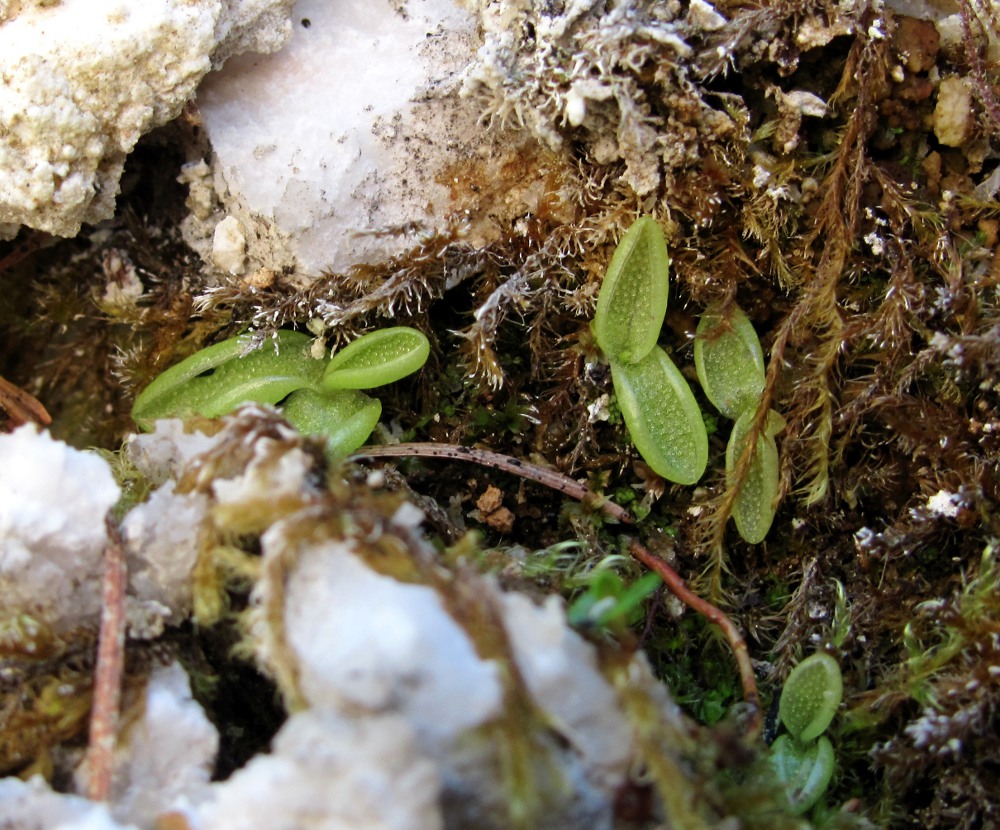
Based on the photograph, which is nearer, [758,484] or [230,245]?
[758,484]

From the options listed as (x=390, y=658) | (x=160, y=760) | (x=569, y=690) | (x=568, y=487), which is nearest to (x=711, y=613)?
(x=568, y=487)

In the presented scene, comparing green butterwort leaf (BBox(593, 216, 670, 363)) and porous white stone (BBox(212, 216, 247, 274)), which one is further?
porous white stone (BBox(212, 216, 247, 274))

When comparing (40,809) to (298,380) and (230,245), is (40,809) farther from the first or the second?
(230,245)

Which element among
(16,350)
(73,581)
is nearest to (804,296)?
(73,581)

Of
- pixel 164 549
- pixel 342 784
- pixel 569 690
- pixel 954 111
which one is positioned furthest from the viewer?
pixel 954 111

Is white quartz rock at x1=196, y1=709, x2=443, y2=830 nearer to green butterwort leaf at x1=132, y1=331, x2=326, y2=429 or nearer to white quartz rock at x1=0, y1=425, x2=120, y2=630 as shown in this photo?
white quartz rock at x1=0, y1=425, x2=120, y2=630

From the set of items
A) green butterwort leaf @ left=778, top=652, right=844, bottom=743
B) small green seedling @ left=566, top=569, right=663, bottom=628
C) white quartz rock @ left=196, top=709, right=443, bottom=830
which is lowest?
green butterwort leaf @ left=778, top=652, right=844, bottom=743

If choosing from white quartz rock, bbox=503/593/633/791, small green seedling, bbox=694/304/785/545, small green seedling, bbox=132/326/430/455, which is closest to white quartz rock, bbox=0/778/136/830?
white quartz rock, bbox=503/593/633/791

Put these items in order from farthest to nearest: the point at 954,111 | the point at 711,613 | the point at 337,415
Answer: the point at 337,415, the point at 954,111, the point at 711,613
